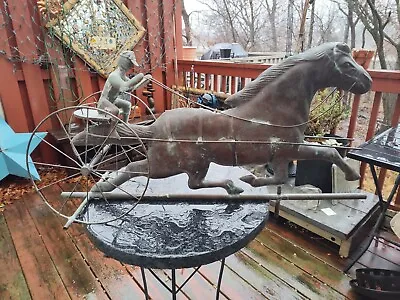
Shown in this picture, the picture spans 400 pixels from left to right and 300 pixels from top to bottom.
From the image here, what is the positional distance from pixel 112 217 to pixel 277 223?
1404 mm

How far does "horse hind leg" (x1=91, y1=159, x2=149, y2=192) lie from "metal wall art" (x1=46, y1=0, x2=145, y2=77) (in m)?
2.09

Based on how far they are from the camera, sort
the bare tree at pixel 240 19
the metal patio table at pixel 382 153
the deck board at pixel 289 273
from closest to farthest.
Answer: the metal patio table at pixel 382 153 < the deck board at pixel 289 273 < the bare tree at pixel 240 19

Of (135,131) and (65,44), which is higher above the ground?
(65,44)

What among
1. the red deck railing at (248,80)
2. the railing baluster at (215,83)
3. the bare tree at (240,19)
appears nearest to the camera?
the red deck railing at (248,80)

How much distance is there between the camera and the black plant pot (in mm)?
1944

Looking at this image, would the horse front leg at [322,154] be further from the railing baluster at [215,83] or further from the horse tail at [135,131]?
the railing baluster at [215,83]

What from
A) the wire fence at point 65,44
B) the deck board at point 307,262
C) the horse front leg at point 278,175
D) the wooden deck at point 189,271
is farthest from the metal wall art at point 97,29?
the horse front leg at point 278,175

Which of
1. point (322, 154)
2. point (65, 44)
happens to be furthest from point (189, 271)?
point (65, 44)

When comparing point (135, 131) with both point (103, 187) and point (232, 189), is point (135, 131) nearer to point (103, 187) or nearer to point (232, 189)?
point (103, 187)

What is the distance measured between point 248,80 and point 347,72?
1883mm

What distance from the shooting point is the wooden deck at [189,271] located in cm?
157

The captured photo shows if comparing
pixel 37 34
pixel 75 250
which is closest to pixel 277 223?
pixel 75 250

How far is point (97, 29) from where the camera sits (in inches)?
113

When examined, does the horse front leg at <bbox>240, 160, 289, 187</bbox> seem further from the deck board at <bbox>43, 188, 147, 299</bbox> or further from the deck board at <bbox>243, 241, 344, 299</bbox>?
the deck board at <bbox>43, 188, 147, 299</bbox>
